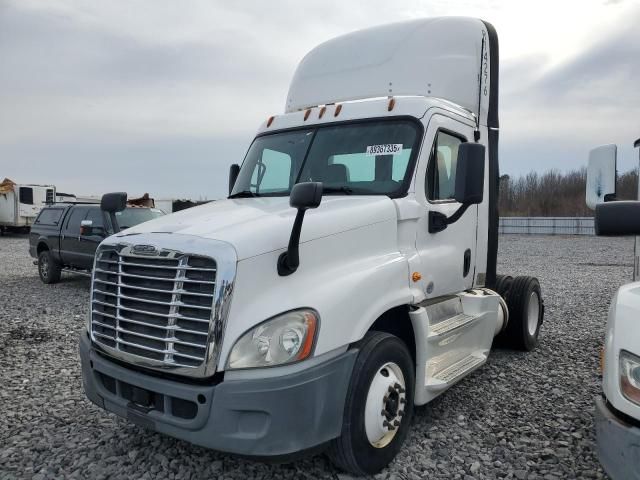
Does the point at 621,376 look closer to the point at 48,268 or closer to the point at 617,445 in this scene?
the point at 617,445

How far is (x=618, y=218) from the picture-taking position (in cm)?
250

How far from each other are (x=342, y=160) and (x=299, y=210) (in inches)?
54.4

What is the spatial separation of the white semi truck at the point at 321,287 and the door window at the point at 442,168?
21 millimetres

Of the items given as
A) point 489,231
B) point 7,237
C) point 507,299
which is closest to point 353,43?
point 489,231

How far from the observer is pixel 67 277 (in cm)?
1404

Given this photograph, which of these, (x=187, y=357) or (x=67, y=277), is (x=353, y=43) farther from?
(x=67, y=277)

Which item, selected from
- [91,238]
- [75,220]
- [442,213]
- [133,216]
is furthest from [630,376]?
[75,220]

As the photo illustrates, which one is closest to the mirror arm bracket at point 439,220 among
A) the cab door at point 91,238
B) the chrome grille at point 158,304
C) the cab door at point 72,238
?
the chrome grille at point 158,304

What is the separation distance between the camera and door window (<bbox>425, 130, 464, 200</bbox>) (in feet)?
13.3

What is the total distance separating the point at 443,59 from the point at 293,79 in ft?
5.82

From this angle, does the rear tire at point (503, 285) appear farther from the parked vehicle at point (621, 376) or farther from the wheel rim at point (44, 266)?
the wheel rim at point (44, 266)

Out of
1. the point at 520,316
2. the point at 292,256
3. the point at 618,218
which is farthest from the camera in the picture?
the point at 520,316

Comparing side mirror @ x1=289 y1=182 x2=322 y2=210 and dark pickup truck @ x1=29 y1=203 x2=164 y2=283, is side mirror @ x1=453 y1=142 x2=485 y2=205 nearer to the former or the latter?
side mirror @ x1=289 y1=182 x2=322 y2=210

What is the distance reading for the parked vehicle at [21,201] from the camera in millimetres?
27750
